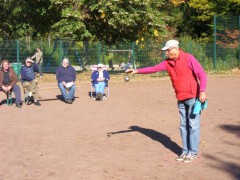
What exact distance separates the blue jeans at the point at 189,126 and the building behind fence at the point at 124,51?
18.2m

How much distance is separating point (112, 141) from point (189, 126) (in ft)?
6.24

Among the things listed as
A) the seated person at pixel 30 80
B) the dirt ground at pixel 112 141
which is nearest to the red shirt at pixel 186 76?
the dirt ground at pixel 112 141

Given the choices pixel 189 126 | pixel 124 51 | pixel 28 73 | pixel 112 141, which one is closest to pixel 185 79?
pixel 189 126

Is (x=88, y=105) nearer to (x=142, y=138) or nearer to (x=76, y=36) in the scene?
(x=142, y=138)

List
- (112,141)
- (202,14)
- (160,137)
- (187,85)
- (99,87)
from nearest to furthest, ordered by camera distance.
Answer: (187,85)
(112,141)
(160,137)
(99,87)
(202,14)

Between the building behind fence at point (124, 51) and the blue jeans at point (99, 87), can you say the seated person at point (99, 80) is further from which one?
the building behind fence at point (124, 51)

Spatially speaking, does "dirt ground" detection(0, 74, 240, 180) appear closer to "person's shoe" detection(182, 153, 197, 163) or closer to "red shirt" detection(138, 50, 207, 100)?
"person's shoe" detection(182, 153, 197, 163)

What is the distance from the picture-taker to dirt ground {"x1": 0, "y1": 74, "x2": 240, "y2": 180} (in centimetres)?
653

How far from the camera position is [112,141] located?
8.56 metres

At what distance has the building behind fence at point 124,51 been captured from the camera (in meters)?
25.0

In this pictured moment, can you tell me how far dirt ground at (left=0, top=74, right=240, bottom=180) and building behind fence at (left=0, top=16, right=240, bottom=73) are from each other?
10.6 meters

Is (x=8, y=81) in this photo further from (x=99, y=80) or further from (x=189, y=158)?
(x=189, y=158)

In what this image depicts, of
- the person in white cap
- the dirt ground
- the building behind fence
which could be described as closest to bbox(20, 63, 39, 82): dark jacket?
the dirt ground

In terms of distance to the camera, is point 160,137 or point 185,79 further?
point 160,137
